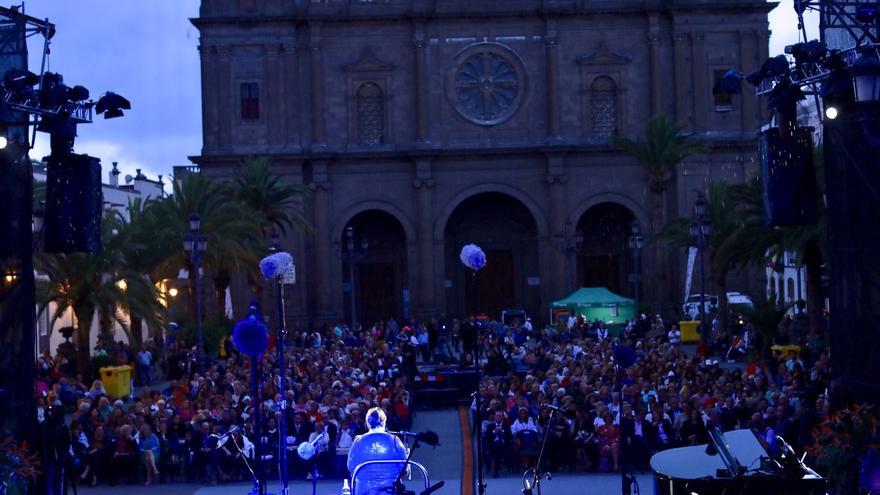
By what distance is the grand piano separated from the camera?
10.2m

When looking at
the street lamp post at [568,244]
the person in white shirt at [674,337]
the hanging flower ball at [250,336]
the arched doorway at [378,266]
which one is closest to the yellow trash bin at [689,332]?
the person in white shirt at [674,337]

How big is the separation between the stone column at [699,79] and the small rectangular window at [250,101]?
57.8 feet

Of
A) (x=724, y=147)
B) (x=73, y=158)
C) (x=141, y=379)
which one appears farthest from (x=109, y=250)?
(x=724, y=147)

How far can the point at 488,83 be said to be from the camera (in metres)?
57.7

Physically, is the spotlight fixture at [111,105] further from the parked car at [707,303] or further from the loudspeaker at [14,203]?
the parked car at [707,303]

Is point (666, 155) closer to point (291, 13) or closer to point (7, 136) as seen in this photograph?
point (291, 13)

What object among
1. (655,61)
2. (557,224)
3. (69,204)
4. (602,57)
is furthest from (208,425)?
(655,61)

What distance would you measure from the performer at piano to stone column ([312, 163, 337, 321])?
43.8 meters

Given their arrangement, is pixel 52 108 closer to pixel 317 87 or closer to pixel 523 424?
pixel 523 424

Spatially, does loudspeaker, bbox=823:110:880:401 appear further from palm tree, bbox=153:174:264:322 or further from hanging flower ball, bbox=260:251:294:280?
palm tree, bbox=153:174:264:322

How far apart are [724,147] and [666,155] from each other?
5.33m

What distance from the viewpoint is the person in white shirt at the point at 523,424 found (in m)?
21.7

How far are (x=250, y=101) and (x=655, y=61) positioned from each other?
16.5m

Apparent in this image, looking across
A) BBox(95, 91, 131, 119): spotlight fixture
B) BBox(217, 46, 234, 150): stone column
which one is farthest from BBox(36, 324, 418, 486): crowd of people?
BBox(217, 46, 234, 150): stone column
